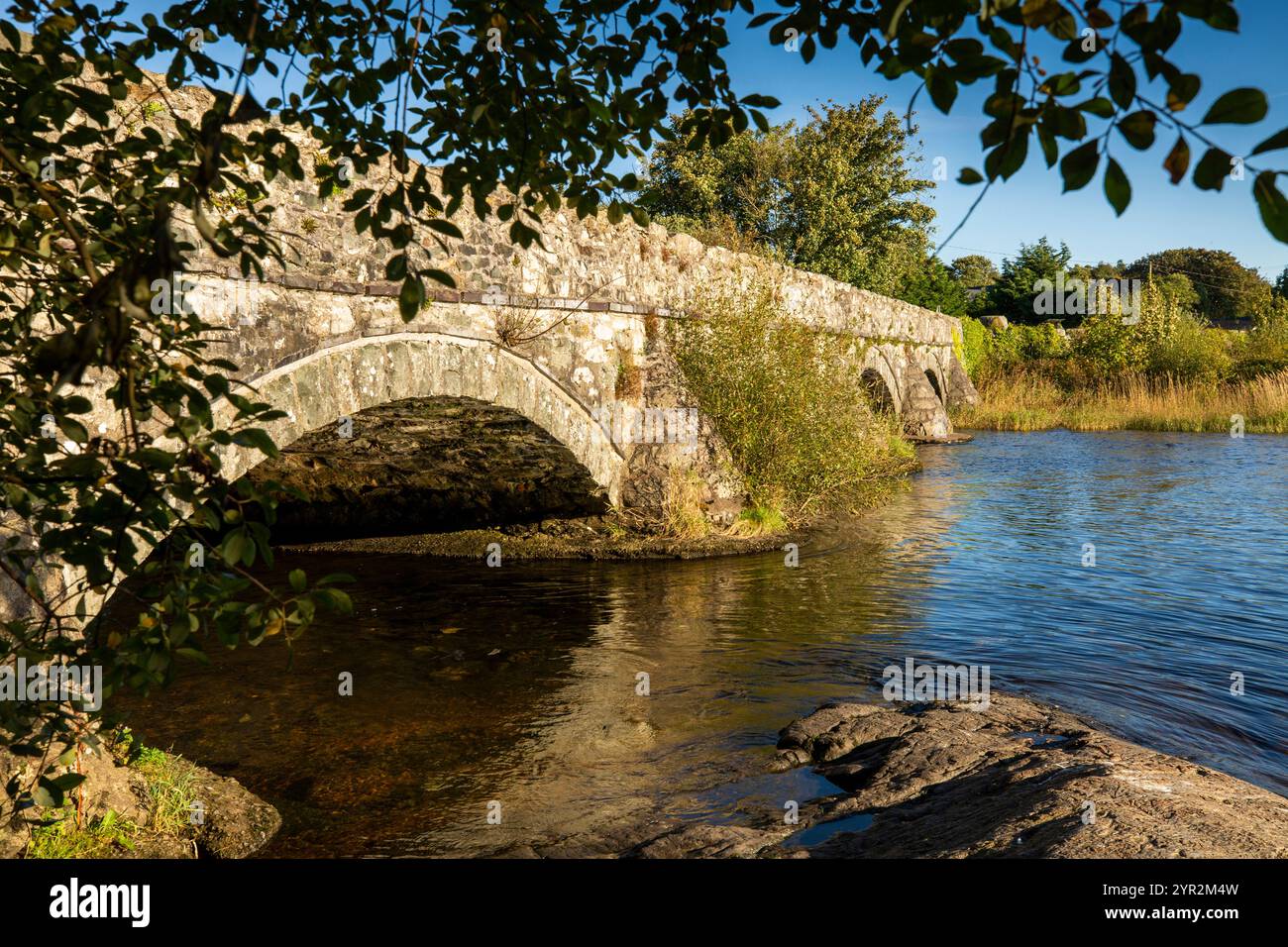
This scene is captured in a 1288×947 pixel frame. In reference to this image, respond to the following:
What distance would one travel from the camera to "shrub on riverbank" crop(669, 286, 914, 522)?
497 inches

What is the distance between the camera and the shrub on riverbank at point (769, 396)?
497 inches

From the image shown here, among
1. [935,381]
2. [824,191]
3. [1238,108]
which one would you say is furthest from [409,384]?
[824,191]

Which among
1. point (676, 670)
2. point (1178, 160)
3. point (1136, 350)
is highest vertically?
point (1136, 350)

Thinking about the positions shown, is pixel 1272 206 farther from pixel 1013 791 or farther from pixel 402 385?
pixel 402 385

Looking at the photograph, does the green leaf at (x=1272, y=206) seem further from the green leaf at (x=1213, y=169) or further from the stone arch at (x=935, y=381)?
the stone arch at (x=935, y=381)

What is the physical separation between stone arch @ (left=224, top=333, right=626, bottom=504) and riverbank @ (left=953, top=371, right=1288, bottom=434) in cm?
2292

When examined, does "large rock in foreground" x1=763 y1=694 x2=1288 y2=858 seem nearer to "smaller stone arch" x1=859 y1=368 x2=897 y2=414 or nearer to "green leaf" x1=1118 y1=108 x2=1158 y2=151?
"green leaf" x1=1118 y1=108 x2=1158 y2=151

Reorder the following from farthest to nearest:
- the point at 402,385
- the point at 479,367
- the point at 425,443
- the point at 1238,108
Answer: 1. the point at 425,443
2. the point at 479,367
3. the point at 402,385
4. the point at 1238,108

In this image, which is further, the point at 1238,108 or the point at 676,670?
the point at 676,670

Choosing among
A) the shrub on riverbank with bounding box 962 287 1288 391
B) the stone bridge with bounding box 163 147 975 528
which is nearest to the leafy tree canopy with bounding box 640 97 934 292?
the shrub on riverbank with bounding box 962 287 1288 391

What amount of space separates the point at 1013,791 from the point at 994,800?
114 mm

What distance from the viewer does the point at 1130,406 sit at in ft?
101
